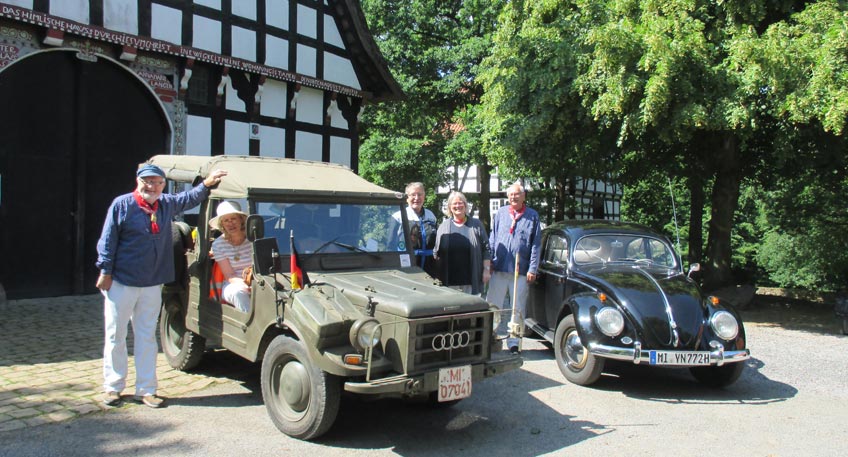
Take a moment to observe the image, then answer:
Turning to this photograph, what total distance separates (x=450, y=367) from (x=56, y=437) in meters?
2.93

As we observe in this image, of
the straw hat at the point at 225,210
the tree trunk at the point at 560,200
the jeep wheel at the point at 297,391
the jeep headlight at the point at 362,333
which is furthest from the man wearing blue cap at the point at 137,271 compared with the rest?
the tree trunk at the point at 560,200

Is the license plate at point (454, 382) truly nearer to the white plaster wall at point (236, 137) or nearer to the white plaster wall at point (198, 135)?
the white plaster wall at point (198, 135)

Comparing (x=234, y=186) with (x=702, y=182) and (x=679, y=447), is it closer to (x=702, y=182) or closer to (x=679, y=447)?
(x=679, y=447)

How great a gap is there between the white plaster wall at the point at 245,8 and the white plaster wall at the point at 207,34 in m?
0.58

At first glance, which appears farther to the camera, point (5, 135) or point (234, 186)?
point (5, 135)

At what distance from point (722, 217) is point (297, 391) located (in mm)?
11028

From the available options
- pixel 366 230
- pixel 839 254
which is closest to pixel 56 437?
pixel 366 230

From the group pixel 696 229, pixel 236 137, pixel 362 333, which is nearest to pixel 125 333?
pixel 362 333

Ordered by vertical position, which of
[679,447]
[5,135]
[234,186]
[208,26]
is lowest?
[679,447]

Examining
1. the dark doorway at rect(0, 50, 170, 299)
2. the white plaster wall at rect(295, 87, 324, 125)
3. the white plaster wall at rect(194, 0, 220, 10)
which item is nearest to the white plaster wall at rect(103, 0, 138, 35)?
the dark doorway at rect(0, 50, 170, 299)

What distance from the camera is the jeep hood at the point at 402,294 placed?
447 cm

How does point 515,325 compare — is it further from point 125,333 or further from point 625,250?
point 125,333

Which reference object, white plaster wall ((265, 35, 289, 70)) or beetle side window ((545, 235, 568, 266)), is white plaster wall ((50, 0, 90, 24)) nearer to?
white plaster wall ((265, 35, 289, 70))

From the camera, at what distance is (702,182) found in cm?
1440
